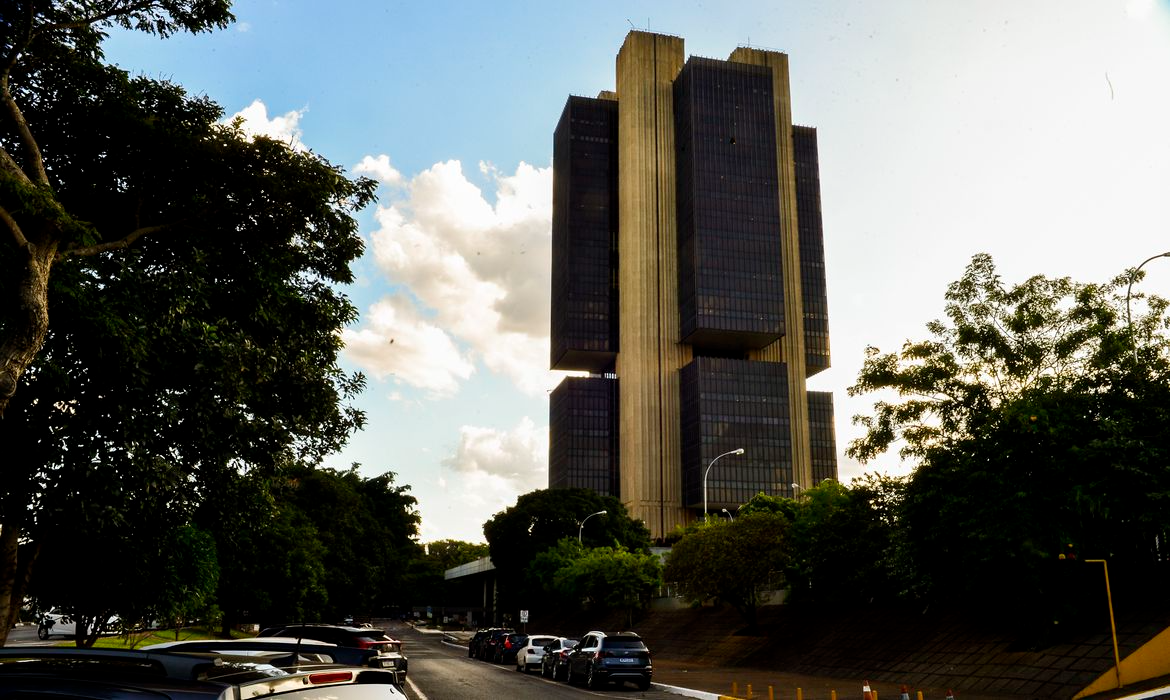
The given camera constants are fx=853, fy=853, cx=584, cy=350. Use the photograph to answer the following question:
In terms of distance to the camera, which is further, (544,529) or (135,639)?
(544,529)

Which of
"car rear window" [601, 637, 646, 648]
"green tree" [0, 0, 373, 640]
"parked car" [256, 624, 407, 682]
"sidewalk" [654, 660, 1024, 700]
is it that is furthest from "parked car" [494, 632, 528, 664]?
"green tree" [0, 0, 373, 640]

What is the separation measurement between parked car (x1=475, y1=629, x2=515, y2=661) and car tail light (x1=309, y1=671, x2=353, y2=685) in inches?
1548

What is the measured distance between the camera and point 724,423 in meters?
131

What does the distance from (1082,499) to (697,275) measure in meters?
116

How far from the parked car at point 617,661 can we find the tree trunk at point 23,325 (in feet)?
55.4

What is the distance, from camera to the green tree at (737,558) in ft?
116

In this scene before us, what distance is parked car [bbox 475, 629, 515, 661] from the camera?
42.0m

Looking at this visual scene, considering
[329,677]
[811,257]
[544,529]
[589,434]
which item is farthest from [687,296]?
[329,677]

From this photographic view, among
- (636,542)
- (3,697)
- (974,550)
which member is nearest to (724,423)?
(636,542)

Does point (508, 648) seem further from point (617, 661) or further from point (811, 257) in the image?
point (811, 257)

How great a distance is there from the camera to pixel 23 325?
13.2 metres

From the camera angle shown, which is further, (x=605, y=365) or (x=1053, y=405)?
(x=605, y=365)

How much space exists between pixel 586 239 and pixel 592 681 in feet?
449

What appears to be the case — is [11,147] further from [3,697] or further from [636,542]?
[636,542]
